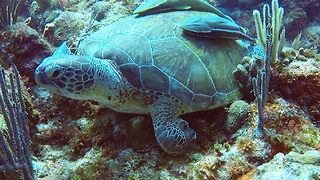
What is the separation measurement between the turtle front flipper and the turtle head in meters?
0.46

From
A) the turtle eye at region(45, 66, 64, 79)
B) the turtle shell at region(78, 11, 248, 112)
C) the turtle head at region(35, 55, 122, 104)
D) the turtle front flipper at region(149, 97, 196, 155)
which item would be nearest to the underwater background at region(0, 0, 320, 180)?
the turtle front flipper at region(149, 97, 196, 155)

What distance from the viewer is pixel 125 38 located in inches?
108

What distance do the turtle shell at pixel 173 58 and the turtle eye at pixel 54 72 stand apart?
54 centimetres

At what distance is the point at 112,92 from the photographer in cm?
242

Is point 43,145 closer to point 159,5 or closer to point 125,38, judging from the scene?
point 125,38

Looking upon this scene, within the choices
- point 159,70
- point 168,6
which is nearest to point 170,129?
point 159,70

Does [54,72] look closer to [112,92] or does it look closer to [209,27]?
[112,92]

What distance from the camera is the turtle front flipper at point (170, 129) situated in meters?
2.23

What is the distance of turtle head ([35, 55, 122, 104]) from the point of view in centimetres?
219

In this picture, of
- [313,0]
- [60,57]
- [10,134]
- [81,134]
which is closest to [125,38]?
[60,57]

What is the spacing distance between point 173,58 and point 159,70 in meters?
0.21

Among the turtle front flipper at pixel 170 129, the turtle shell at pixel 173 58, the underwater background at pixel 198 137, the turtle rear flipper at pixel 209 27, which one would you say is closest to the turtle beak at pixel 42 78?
the underwater background at pixel 198 137

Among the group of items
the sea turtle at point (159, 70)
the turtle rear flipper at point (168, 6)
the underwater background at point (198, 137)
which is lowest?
the underwater background at point (198, 137)

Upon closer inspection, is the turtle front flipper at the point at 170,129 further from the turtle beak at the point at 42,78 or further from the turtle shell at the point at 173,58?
the turtle beak at the point at 42,78
